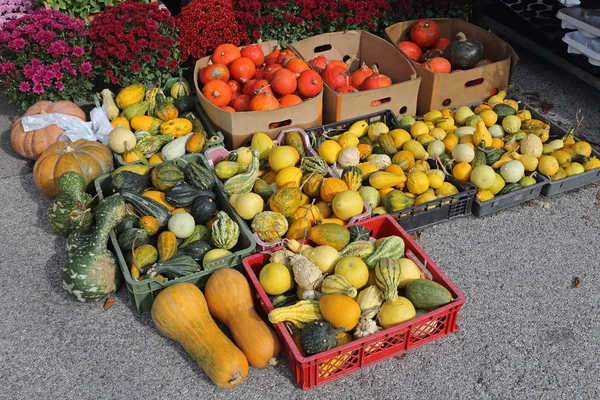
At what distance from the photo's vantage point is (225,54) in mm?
5430

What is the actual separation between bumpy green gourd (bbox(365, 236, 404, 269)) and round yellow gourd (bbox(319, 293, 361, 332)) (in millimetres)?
411

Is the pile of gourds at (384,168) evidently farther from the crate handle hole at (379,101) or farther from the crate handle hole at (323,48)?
the crate handle hole at (323,48)

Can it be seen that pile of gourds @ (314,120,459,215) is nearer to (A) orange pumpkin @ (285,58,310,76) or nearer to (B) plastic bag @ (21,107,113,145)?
(A) orange pumpkin @ (285,58,310,76)

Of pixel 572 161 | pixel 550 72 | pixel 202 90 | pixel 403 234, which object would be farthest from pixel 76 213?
pixel 550 72

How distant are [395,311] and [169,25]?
3834mm

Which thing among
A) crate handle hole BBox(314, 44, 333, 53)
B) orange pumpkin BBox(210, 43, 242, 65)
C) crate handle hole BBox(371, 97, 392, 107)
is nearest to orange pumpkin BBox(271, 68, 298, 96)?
orange pumpkin BBox(210, 43, 242, 65)

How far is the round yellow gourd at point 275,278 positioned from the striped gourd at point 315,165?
3.32 feet

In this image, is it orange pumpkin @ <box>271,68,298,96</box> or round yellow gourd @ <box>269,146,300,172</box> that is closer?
round yellow gourd @ <box>269,146,300,172</box>

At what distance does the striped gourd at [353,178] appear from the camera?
13.9ft

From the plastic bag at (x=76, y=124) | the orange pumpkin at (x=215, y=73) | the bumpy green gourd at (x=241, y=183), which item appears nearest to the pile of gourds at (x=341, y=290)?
the bumpy green gourd at (x=241, y=183)

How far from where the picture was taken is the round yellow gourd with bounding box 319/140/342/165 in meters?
4.59

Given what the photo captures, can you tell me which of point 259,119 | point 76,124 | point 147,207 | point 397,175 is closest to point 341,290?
point 397,175

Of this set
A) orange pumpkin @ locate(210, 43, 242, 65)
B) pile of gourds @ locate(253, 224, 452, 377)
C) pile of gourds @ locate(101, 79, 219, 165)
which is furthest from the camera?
orange pumpkin @ locate(210, 43, 242, 65)

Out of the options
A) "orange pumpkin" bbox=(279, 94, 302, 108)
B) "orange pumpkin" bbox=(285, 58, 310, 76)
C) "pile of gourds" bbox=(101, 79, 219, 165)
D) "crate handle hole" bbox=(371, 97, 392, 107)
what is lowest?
"pile of gourds" bbox=(101, 79, 219, 165)
